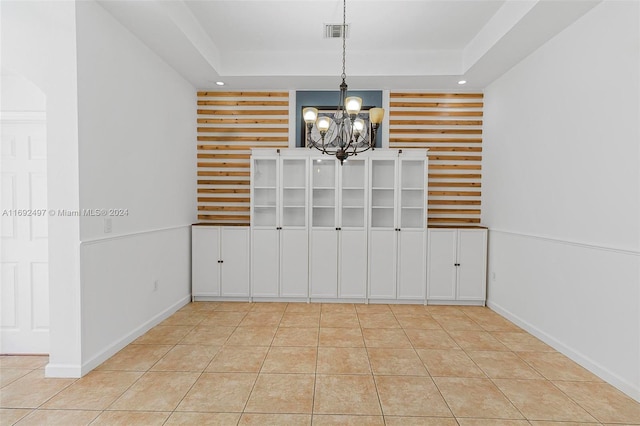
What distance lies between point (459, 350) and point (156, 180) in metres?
3.68

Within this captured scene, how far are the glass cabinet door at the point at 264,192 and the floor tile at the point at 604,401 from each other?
362 cm

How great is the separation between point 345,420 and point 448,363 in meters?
→ 1.26

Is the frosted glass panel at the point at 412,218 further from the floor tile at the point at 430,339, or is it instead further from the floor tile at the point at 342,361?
the floor tile at the point at 342,361

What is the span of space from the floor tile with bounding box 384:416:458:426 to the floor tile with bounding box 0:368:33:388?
9.34ft

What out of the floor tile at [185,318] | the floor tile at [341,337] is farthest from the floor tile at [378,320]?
the floor tile at [185,318]

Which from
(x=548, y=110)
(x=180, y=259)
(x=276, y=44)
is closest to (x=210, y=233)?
(x=180, y=259)

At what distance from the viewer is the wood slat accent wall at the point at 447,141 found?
5.05 m

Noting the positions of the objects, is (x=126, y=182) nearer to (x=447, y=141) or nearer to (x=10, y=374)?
(x=10, y=374)

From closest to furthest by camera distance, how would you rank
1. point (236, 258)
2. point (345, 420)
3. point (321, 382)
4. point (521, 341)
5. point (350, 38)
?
1. point (345, 420)
2. point (321, 382)
3. point (521, 341)
4. point (350, 38)
5. point (236, 258)

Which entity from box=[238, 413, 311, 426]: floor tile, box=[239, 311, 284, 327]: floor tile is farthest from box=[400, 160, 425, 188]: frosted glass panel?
box=[238, 413, 311, 426]: floor tile

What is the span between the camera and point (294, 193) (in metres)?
4.91

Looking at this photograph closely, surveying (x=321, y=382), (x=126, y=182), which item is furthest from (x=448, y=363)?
(x=126, y=182)

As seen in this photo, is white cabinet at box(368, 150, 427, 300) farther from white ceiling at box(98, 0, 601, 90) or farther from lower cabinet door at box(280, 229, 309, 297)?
white ceiling at box(98, 0, 601, 90)

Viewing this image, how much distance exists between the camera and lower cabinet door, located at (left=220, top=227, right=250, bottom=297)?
4.82 metres
